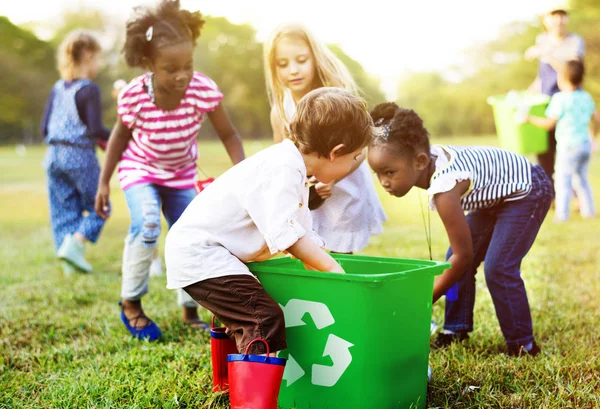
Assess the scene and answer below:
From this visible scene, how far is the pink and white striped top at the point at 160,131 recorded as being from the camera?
124 inches

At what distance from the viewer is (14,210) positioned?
36.9ft

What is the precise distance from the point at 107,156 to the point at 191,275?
128 centimetres

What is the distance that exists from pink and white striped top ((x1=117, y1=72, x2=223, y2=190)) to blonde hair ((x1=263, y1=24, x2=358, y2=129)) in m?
0.28

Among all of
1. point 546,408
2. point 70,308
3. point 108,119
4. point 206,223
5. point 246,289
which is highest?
point 206,223

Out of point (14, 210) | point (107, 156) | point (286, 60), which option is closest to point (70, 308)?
point (107, 156)

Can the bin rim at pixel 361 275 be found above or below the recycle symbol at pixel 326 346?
above

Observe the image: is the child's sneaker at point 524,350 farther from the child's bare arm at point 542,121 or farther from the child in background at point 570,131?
the child's bare arm at point 542,121

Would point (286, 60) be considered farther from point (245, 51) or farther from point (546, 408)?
point (245, 51)

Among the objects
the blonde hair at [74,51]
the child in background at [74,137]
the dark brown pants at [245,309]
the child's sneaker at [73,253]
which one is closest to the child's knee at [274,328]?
the dark brown pants at [245,309]

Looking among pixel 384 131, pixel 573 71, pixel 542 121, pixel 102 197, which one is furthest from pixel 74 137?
pixel 573 71

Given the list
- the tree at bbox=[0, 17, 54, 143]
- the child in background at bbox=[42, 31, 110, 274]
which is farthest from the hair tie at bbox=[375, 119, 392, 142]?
the tree at bbox=[0, 17, 54, 143]

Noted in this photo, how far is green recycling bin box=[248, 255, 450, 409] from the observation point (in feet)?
6.52

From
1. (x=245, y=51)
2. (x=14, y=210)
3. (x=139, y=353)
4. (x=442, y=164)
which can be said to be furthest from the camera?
(x=245, y=51)

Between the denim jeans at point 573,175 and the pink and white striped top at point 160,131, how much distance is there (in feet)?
16.0
